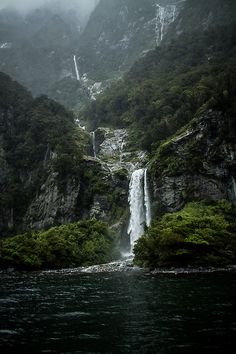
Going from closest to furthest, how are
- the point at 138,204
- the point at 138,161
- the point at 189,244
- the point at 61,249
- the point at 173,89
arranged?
the point at 189,244 → the point at 61,249 → the point at 138,204 → the point at 138,161 → the point at 173,89

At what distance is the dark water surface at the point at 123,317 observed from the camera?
543 inches

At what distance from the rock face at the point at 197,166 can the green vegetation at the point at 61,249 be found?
12.3m

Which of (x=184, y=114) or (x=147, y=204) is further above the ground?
(x=184, y=114)

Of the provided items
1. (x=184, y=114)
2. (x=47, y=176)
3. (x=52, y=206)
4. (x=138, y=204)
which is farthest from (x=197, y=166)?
(x=47, y=176)

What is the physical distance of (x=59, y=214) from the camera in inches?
2945

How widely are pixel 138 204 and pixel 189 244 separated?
28.9 m

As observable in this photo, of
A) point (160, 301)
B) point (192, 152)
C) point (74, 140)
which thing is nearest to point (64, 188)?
point (74, 140)

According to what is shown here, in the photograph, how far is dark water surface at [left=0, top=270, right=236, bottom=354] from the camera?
1380cm

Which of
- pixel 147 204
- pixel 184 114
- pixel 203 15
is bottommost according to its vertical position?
pixel 147 204

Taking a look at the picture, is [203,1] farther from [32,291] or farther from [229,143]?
[32,291]

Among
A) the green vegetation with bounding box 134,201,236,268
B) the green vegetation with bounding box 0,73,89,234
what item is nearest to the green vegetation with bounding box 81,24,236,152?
the green vegetation with bounding box 0,73,89,234

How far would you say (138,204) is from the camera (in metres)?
67.4

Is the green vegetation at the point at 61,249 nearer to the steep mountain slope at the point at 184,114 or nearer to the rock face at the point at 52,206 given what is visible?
the steep mountain slope at the point at 184,114

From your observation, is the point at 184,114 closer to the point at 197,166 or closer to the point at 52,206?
the point at 197,166
